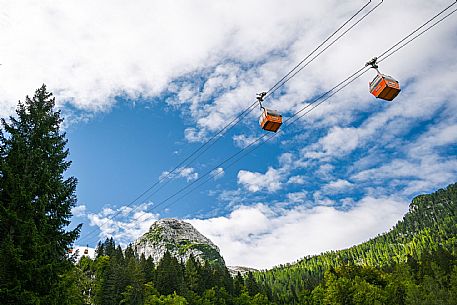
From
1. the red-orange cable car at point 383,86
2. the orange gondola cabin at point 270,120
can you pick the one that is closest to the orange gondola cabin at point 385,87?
the red-orange cable car at point 383,86

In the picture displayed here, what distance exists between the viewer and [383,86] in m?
11.7

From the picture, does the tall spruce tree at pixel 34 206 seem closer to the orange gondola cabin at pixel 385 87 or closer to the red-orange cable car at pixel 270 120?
the red-orange cable car at pixel 270 120

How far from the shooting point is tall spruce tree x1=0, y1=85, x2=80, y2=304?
14.2m

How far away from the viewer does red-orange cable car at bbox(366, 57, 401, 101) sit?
11.7 meters

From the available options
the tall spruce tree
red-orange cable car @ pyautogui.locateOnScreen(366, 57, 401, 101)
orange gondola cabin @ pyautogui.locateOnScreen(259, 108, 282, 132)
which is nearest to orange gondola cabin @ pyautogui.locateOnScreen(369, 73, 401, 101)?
red-orange cable car @ pyautogui.locateOnScreen(366, 57, 401, 101)

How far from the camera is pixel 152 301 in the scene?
2046 inches

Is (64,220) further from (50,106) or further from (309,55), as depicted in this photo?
(309,55)

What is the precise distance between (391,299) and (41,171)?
6197 centimetres

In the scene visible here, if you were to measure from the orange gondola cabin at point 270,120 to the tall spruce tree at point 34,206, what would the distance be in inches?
400

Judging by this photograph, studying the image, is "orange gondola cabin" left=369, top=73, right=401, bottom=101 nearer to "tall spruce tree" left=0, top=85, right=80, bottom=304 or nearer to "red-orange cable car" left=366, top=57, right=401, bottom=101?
"red-orange cable car" left=366, top=57, right=401, bottom=101

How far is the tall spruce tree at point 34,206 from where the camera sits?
14.2 meters

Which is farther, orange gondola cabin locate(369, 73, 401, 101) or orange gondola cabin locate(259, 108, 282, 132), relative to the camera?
orange gondola cabin locate(259, 108, 282, 132)

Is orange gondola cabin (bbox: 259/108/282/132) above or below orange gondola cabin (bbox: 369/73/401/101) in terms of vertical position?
above

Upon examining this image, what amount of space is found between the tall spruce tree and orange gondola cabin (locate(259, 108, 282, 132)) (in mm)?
10149
